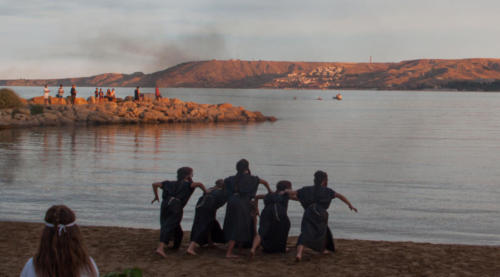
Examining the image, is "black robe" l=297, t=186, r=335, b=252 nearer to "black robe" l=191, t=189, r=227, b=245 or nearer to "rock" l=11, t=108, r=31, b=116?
"black robe" l=191, t=189, r=227, b=245

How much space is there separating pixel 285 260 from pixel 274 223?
558 millimetres

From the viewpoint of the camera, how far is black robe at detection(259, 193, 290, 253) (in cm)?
807

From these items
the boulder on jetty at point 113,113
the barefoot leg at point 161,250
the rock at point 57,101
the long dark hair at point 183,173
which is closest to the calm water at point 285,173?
the barefoot leg at point 161,250

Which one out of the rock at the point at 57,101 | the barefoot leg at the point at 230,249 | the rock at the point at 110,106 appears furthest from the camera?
the rock at the point at 57,101

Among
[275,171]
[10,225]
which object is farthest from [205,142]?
[10,225]

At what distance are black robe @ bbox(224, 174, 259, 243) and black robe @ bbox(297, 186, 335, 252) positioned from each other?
0.68 meters

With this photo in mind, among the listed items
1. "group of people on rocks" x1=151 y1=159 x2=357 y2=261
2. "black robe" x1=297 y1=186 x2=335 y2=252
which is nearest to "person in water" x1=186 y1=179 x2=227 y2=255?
"group of people on rocks" x1=151 y1=159 x2=357 y2=261

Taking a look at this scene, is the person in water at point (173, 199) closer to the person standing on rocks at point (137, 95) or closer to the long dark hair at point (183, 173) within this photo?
the long dark hair at point (183, 173)

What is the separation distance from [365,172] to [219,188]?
14510 mm

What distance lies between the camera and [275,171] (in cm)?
2197

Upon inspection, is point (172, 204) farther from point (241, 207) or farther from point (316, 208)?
point (316, 208)

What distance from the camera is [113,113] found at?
163 ft

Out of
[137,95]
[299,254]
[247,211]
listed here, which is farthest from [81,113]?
[299,254]

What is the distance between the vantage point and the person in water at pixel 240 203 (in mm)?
7920
